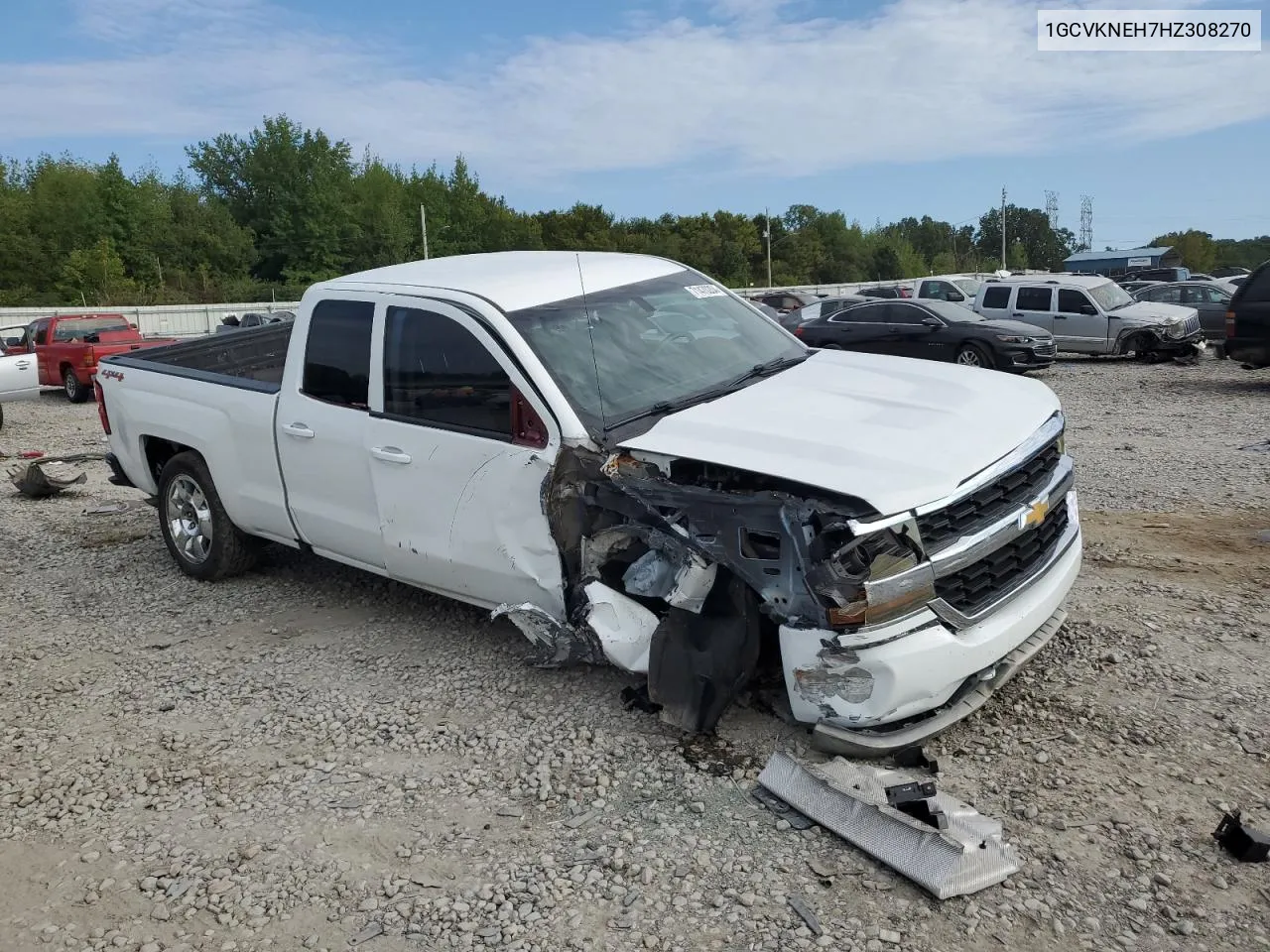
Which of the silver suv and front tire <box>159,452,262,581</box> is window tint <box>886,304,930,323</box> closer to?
the silver suv

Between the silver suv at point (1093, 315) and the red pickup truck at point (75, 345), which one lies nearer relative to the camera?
the silver suv at point (1093, 315)

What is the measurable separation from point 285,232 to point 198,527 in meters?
66.1

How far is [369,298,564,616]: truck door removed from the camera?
4.14 m

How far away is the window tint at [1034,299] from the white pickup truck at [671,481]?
614 inches

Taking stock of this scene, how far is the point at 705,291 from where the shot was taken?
545cm

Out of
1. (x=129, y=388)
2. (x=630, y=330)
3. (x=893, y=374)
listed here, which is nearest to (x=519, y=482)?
(x=630, y=330)

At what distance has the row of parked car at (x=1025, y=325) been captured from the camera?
16547 millimetres

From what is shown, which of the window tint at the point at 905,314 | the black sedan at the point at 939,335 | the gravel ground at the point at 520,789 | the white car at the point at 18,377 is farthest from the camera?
the window tint at the point at 905,314

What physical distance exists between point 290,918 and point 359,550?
86.8 inches

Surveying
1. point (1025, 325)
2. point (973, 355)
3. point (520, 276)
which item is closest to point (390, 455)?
point (520, 276)

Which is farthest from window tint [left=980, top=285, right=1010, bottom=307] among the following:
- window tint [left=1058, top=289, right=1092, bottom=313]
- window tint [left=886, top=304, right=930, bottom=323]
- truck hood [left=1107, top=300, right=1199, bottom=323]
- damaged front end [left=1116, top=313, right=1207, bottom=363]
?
window tint [left=886, top=304, right=930, bottom=323]

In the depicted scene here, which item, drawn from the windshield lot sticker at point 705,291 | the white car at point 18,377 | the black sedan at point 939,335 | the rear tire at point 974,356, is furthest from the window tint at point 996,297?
the white car at point 18,377

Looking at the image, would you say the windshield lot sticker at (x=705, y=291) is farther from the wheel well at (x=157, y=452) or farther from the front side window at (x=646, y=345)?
the wheel well at (x=157, y=452)

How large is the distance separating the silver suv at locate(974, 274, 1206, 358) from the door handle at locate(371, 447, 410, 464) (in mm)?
16878
